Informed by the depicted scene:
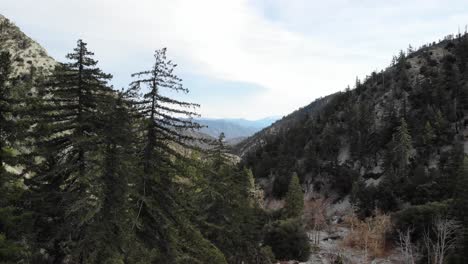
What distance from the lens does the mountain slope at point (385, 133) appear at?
293 ft

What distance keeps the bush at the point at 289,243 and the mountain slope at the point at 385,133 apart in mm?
27768

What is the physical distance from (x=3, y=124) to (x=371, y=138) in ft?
323

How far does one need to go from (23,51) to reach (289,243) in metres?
111

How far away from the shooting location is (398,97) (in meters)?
113

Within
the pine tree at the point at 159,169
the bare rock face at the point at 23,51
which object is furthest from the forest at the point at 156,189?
the bare rock face at the point at 23,51

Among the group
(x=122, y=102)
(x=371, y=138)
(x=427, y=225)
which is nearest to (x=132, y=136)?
(x=122, y=102)

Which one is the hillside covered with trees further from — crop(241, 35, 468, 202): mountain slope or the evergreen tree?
the evergreen tree

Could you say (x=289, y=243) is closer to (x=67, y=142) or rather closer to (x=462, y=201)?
(x=462, y=201)

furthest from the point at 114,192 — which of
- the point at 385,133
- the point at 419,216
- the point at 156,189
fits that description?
the point at 385,133

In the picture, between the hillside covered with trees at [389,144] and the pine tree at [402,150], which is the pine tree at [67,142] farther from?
the pine tree at [402,150]

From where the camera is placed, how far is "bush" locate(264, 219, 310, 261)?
54094mm

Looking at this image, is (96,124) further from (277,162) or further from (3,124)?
(277,162)

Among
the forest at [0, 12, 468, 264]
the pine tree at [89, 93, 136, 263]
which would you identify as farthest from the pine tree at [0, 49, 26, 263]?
the pine tree at [89, 93, 136, 263]

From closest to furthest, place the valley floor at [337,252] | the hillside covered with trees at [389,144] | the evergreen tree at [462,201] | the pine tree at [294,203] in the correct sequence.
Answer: the evergreen tree at [462,201] → the valley floor at [337,252] → the pine tree at [294,203] → the hillside covered with trees at [389,144]
